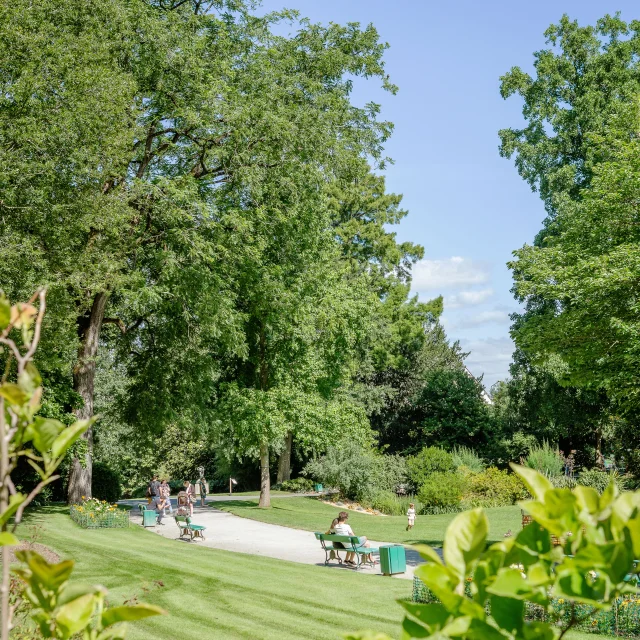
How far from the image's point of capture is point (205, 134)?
72.6 feet

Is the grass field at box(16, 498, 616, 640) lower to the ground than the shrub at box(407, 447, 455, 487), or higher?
lower

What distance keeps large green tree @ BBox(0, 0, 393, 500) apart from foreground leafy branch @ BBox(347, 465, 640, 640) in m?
15.5

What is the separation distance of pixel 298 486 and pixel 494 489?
451 inches

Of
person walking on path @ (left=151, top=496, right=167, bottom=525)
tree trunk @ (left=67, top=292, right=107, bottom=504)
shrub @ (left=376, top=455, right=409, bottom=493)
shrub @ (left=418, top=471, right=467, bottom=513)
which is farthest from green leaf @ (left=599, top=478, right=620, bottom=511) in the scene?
shrub @ (left=376, top=455, right=409, bottom=493)

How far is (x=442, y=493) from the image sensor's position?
28.4 metres

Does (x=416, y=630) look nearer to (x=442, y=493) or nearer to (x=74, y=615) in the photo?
(x=74, y=615)

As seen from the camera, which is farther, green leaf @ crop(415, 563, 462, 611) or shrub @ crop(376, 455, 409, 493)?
shrub @ crop(376, 455, 409, 493)

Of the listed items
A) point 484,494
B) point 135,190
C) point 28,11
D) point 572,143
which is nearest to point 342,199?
point 572,143

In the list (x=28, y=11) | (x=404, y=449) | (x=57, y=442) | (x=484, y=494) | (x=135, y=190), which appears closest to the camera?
(x=57, y=442)

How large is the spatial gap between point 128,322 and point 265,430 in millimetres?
6059

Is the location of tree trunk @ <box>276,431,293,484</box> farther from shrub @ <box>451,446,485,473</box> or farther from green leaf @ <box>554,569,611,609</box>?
green leaf @ <box>554,569,611,609</box>

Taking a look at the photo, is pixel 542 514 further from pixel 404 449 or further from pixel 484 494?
pixel 404 449

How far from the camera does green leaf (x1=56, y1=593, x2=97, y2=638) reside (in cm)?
145

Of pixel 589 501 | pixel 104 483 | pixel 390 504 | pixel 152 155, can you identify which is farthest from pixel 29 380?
pixel 390 504
